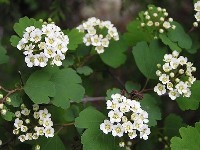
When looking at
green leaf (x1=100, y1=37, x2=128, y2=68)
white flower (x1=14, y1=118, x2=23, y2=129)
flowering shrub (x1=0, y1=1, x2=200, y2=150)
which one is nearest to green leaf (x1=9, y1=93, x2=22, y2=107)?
flowering shrub (x1=0, y1=1, x2=200, y2=150)

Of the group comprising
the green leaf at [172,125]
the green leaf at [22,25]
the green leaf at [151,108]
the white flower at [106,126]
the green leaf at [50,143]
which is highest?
the green leaf at [22,25]

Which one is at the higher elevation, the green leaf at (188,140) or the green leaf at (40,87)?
the green leaf at (40,87)

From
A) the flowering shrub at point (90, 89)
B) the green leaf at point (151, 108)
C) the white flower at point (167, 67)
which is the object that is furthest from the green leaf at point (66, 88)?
the white flower at point (167, 67)

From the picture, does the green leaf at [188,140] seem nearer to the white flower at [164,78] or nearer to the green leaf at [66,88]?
the white flower at [164,78]

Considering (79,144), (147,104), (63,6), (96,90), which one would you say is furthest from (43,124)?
(96,90)

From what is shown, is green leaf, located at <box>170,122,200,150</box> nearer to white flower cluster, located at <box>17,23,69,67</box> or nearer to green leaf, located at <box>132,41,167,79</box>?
green leaf, located at <box>132,41,167,79</box>

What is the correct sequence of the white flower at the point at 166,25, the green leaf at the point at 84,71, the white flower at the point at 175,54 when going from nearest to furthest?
the white flower at the point at 175,54 < the green leaf at the point at 84,71 < the white flower at the point at 166,25

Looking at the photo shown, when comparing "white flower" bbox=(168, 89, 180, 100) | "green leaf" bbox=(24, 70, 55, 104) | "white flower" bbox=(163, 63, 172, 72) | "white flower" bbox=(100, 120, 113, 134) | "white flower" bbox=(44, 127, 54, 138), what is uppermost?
"white flower" bbox=(163, 63, 172, 72)
